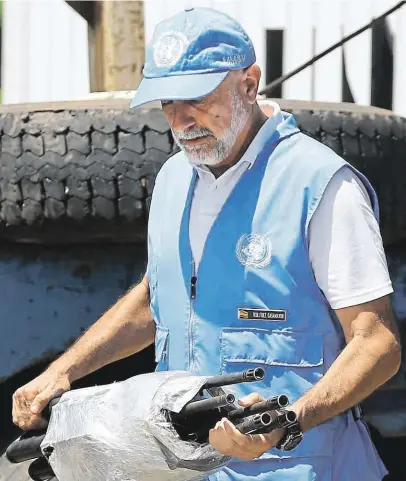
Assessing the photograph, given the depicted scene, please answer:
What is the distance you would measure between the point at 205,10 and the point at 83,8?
101 inches

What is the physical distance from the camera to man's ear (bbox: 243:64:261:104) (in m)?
2.05

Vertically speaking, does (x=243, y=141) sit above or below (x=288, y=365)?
above

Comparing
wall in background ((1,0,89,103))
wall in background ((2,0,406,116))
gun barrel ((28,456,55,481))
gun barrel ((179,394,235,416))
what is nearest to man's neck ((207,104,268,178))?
gun barrel ((179,394,235,416))

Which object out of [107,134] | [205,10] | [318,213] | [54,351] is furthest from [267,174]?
[54,351]

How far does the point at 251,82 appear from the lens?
2.06 meters

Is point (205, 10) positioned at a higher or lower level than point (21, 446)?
higher

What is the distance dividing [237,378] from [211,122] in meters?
0.51

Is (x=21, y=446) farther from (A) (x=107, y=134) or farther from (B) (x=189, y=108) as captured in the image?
(A) (x=107, y=134)

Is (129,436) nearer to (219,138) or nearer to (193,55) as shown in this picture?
(219,138)

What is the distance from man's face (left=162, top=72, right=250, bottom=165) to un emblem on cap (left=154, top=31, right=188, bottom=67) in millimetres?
78

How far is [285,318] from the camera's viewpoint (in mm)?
2002

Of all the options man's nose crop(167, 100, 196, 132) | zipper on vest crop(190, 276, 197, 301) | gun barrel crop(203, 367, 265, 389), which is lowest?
gun barrel crop(203, 367, 265, 389)

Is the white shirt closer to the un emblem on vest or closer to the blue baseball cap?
the un emblem on vest

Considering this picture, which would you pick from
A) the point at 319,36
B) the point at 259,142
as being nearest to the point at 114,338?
the point at 259,142
